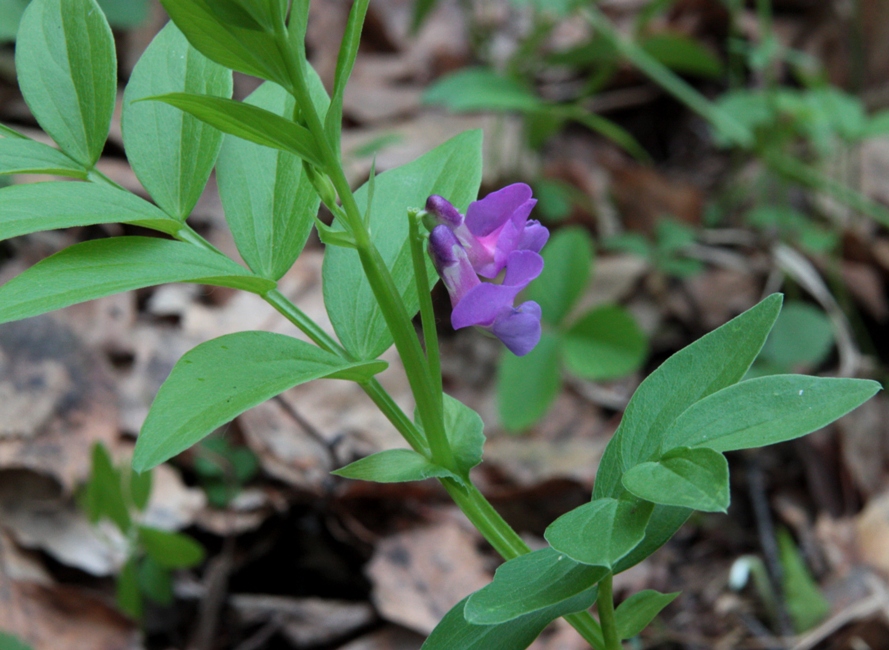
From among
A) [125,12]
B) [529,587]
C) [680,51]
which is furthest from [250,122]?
[680,51]

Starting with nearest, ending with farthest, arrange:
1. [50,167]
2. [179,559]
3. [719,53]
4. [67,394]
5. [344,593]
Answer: [50,167]
[179,559]
[344,593]
[67,394]
[719,53]

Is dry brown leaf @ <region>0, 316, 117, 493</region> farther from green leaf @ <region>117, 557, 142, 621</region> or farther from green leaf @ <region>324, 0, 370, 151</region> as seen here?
green leaf @ <region>324, 0, 370, 151</region>

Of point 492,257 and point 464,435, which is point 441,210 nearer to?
point 492,257

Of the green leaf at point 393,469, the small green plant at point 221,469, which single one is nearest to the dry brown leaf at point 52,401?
the small green plant at point 221,469

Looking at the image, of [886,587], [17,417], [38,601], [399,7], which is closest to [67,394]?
[17,417]

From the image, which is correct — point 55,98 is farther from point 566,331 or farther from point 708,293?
point 708,293

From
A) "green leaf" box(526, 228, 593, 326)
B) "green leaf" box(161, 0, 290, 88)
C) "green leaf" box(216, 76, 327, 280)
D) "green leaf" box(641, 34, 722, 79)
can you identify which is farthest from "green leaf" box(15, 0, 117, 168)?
"green leaf" box(641, 34, 722, 79)
